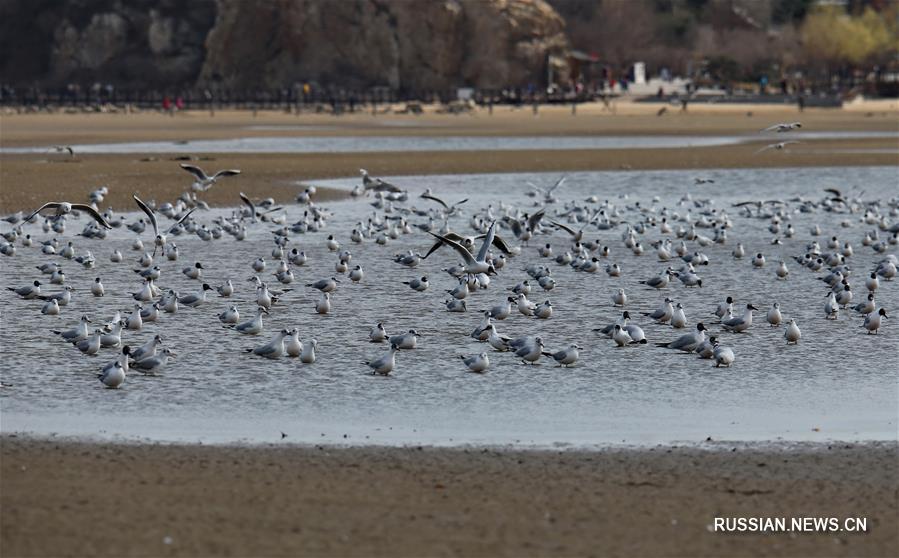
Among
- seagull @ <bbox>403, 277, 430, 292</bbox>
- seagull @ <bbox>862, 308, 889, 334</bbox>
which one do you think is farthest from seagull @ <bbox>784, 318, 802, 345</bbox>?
seagull @ <bbox>403, 277, 430, 292</bbox>

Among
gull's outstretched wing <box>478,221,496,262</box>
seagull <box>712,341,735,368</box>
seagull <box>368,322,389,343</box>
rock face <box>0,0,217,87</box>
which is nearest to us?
seagull <box>712,341,735,368</box>

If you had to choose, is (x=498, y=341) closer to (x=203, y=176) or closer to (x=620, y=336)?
(x=620, y=336)

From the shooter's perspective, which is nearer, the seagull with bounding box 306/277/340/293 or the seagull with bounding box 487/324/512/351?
the seagull with bounding box 487/324/512/351

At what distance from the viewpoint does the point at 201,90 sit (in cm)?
12225

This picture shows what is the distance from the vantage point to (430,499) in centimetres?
1069

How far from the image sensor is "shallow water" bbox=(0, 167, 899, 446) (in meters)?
13.2

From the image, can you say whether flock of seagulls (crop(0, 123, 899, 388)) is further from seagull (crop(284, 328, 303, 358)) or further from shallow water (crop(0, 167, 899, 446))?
shallow water (crop(0, 167, 899, 446))

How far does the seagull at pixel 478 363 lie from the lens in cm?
Result: 1554

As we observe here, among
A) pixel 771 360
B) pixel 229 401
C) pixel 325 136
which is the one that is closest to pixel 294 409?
pixel 229 401

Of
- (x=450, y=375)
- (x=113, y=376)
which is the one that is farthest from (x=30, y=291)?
(x=450, y=375)

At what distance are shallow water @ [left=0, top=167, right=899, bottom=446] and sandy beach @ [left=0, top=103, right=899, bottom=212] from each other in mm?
14321

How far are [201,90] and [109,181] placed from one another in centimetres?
8463

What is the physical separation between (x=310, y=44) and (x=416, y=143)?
64597 millimetres

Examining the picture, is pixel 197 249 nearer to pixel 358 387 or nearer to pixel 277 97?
pixel 358 387
